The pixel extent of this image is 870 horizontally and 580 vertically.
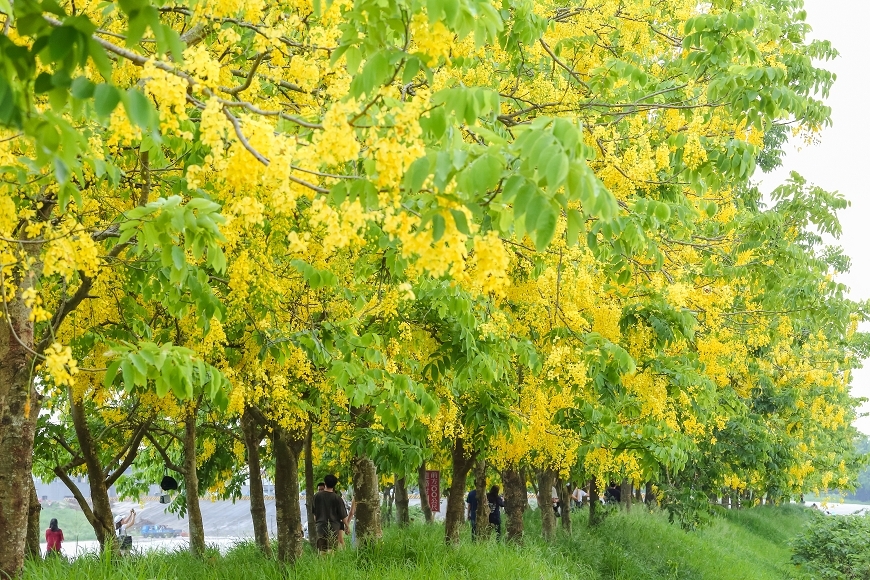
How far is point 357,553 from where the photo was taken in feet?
27.4

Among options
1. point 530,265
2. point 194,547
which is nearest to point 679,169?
point 530,265

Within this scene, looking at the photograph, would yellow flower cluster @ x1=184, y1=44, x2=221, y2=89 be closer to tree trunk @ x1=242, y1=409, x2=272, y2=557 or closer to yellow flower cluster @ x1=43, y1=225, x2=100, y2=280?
yellow flower cluster @ x1=43, y1=225, x2=100, y2=280

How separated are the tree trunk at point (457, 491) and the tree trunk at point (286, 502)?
5.37 ft

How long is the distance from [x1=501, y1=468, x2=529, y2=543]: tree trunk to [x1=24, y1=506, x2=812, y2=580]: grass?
0.27 metres

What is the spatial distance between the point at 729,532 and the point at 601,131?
19.5 metres

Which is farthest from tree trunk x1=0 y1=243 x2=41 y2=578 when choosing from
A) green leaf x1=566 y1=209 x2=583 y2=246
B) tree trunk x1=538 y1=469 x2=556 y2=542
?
tree trunk x1=538 y1=469 x2=556 y2=542

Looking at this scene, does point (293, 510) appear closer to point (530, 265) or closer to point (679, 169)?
point (530, 265)

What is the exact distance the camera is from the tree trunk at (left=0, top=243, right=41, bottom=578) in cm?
483

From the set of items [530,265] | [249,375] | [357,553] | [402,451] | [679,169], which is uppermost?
[679,169]

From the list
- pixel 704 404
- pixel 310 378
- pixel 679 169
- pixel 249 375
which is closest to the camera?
pixel 679 169

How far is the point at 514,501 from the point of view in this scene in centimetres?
1305

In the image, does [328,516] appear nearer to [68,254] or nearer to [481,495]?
[481,495]

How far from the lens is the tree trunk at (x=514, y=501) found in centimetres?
1282

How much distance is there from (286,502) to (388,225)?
23.3ft
